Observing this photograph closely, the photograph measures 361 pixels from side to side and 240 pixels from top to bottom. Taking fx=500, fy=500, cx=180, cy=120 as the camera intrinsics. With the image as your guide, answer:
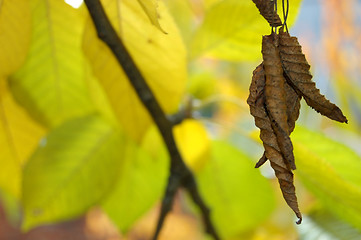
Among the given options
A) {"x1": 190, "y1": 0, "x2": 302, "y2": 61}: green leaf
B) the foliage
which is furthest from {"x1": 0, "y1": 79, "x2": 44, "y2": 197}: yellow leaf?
{"x1": 190, "y1": 0, "x2": 302, "y2": 61}: green leaf

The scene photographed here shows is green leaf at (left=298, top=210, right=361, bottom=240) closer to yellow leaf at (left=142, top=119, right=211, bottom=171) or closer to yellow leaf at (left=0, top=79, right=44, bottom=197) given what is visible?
yellow leaf at (left=142, top=119, right=211, bottom=171)

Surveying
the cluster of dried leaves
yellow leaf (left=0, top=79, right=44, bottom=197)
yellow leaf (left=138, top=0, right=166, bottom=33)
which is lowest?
yellow leaf (left=0, top=79, right=44, bottom=197)

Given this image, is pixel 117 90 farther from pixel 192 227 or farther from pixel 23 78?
pixel 192 227

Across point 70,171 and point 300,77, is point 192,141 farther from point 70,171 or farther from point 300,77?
point 300,77

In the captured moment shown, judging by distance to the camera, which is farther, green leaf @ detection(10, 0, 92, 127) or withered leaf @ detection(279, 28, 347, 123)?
green leaf @ detection(10, 0, 92, 127)

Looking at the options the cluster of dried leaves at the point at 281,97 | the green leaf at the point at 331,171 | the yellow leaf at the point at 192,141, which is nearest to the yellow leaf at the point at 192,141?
the yellow leaf at the point at 192,141

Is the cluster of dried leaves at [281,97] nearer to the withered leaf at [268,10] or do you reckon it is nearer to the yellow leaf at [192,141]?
the withered leaf at [268,10]

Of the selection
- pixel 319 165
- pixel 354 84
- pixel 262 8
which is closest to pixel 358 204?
pixel 319 165

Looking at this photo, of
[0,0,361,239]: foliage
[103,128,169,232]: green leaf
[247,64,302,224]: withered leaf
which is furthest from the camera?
[103,128,169,232]: green leaf

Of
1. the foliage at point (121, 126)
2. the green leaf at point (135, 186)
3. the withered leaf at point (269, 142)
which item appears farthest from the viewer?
the green leaf at point (135, 186)
